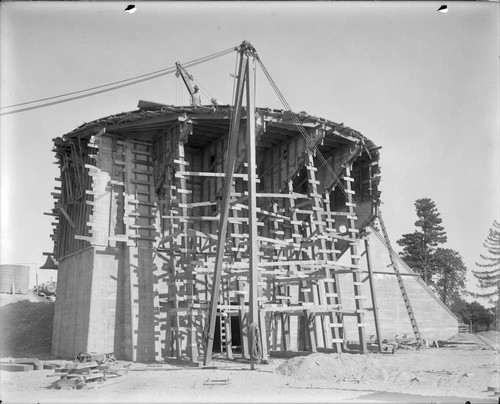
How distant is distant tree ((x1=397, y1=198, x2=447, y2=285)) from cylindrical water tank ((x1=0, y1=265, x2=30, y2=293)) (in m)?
45.2

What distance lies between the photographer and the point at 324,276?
1021 inches

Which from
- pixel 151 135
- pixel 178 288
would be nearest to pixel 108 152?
pixel 151 135

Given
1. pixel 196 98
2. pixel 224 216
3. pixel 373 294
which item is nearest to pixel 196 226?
pixel 196 98

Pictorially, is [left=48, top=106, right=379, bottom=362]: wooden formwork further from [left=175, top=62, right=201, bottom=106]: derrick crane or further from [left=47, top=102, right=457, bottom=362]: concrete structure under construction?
[left=175, top=62, right=201, bottom=106]: derrick crane

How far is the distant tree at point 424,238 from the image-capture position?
72.4m

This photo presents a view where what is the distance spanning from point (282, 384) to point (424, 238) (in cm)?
6058

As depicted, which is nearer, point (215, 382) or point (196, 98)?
point (215, 382)

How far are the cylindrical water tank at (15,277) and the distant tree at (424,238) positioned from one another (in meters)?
45.2

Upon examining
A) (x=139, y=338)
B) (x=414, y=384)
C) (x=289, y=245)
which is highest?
(x=289, y=245)

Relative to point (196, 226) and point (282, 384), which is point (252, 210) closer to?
point (282, 384)

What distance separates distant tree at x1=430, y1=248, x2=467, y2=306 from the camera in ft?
237

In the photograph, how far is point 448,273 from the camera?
7475cm

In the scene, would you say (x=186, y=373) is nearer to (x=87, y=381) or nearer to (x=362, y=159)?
(x=87, y=381)

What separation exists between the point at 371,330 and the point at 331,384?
21952 millimetres
